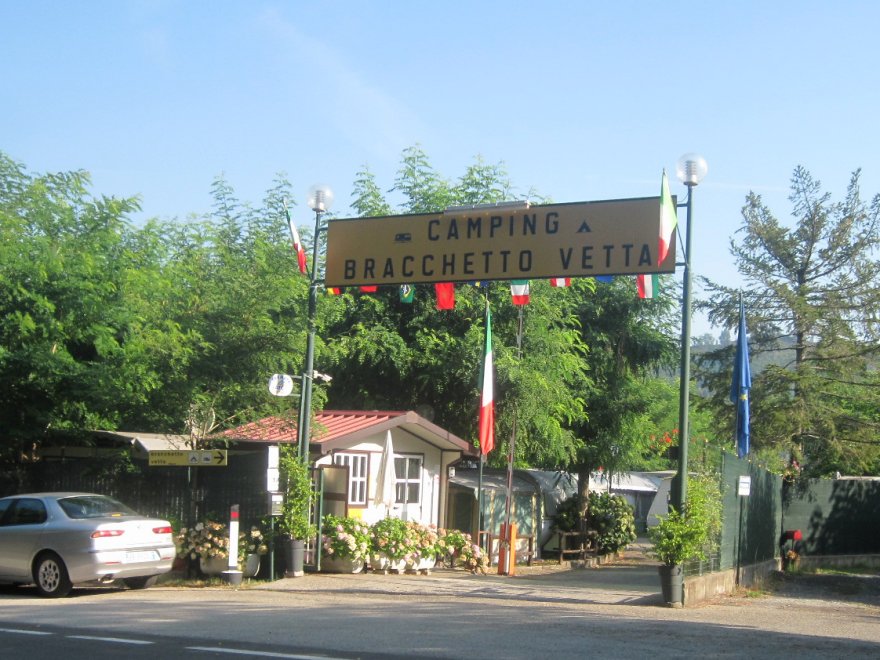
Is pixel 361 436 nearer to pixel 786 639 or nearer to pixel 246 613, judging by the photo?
pixel 246 613

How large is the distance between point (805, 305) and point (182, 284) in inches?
561

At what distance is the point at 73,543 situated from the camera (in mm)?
13812

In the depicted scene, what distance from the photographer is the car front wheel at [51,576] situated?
13.9 m

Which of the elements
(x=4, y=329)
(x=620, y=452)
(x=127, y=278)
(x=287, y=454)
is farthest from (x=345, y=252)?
(x=620, y=452)

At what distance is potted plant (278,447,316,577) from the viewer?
16109mm

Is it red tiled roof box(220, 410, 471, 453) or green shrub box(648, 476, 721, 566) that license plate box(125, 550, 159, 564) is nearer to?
red tiled roof box(220, 410, 471, 453)

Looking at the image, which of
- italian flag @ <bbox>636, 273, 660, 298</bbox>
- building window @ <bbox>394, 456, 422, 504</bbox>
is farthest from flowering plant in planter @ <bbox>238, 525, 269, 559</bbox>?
italian flag @ <bbox>636, 273, 660, 298</bbox>

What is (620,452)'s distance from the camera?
25.2 meters

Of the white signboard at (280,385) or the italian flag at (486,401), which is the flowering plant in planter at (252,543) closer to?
the white signboard at (280,385)

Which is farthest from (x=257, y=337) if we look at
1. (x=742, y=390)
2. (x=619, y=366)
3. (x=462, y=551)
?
(x=619, y=366)

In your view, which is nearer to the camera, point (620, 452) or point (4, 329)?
point (4, 329)

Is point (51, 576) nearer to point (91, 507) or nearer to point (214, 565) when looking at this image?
point (91, 507)

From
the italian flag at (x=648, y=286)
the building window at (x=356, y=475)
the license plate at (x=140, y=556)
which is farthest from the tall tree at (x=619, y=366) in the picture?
the license plate at (x=140, y=556)

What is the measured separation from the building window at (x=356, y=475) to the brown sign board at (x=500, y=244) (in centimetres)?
405
